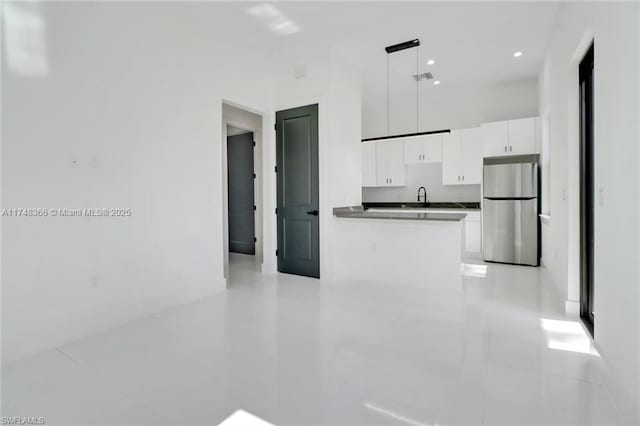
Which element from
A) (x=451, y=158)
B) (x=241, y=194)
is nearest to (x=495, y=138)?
(x=451, y=158)

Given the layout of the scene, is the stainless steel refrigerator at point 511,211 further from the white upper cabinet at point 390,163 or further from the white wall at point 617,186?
the white wall at point 617,186

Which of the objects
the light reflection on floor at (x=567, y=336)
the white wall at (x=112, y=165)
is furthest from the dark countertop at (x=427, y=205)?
the white wall at (x=112, y=165)

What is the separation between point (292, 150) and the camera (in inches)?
182

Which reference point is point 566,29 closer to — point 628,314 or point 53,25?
point 628,314

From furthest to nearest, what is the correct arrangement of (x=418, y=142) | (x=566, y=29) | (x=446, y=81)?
1. (x=418, y=142)
2. (x=446, y=81)
3. (x=566, y=29)

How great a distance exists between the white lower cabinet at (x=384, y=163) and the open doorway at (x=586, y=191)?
3.53 metres

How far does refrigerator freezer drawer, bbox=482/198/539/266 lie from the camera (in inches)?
201

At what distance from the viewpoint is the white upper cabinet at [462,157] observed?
5738 millimetres

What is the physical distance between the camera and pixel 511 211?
17.2 ft

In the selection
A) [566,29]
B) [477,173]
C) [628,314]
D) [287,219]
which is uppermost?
[566,29]

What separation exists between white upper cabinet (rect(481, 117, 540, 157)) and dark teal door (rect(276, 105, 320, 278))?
10.3 feet

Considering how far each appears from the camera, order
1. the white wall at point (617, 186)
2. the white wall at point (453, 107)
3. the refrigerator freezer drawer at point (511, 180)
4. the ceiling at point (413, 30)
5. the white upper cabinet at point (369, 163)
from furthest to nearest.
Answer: the white upper cabinet at point (369, 163), the white wall at point (453, 107), the refrigerator freezer drawer at point (511, 180), the ceiling at point (413, 30), the white wall at point (617, 186)

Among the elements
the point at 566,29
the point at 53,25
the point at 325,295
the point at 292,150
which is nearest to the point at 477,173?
the point at 566,29

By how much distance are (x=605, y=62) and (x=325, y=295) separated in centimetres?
302
